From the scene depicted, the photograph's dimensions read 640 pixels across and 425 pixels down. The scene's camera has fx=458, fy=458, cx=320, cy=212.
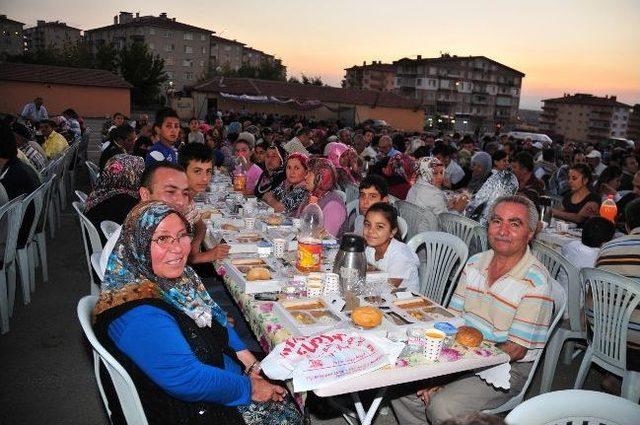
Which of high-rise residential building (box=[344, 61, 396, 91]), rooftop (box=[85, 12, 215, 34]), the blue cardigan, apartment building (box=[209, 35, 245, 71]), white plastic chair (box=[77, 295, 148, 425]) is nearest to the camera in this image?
white plastic chair (box=[77, 295, 148, 425])

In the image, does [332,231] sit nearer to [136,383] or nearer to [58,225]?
[136,383]

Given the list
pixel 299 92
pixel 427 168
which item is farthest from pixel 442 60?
pixel 427 168

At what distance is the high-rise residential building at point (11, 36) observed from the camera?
97812 mm

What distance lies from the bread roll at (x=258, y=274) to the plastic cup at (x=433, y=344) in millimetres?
1166

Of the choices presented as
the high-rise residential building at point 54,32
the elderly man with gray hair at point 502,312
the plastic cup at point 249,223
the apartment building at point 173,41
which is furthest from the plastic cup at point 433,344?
the high-rise residential building at point 54,32

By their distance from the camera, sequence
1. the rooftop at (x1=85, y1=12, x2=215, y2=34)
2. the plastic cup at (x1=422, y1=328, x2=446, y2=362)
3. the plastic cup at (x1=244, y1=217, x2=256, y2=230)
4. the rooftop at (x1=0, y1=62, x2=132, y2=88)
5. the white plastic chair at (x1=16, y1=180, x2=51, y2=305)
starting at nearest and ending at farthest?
the plastic cup at (x1=422, y1=328, x2=446, y2=362)
the plastic cup at (x1=244, y1=217, x2=256, y2=230)
the white plastic chair at (x1=16, y1=180, x2=51, y2=305)
the rooftop at (x1=0, y1=62, x2=132, y2=88)
the rooftop at (x1=85, y1=12, x2=215, y2=34)

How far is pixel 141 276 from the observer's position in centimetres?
208

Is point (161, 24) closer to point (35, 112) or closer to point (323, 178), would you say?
point (35, 112)

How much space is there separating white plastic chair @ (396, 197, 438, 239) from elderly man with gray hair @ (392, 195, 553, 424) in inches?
88.3

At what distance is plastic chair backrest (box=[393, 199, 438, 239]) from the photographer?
5.30 m

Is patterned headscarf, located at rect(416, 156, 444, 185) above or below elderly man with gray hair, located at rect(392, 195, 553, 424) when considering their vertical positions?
above

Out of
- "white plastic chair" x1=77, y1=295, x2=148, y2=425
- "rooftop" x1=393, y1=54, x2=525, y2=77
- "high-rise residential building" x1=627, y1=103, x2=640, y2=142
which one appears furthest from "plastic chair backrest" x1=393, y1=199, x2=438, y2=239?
"high-rise residential building" x1=627, y1=103, x2=640, y2=142

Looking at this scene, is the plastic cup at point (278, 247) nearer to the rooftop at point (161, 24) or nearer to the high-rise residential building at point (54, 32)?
the rooftop at point (161, 24)

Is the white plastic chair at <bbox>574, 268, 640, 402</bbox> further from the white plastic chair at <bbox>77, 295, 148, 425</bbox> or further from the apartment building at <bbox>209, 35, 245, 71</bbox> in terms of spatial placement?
the apartment building at <bbox>209, 35, 245, 71</bbox>
